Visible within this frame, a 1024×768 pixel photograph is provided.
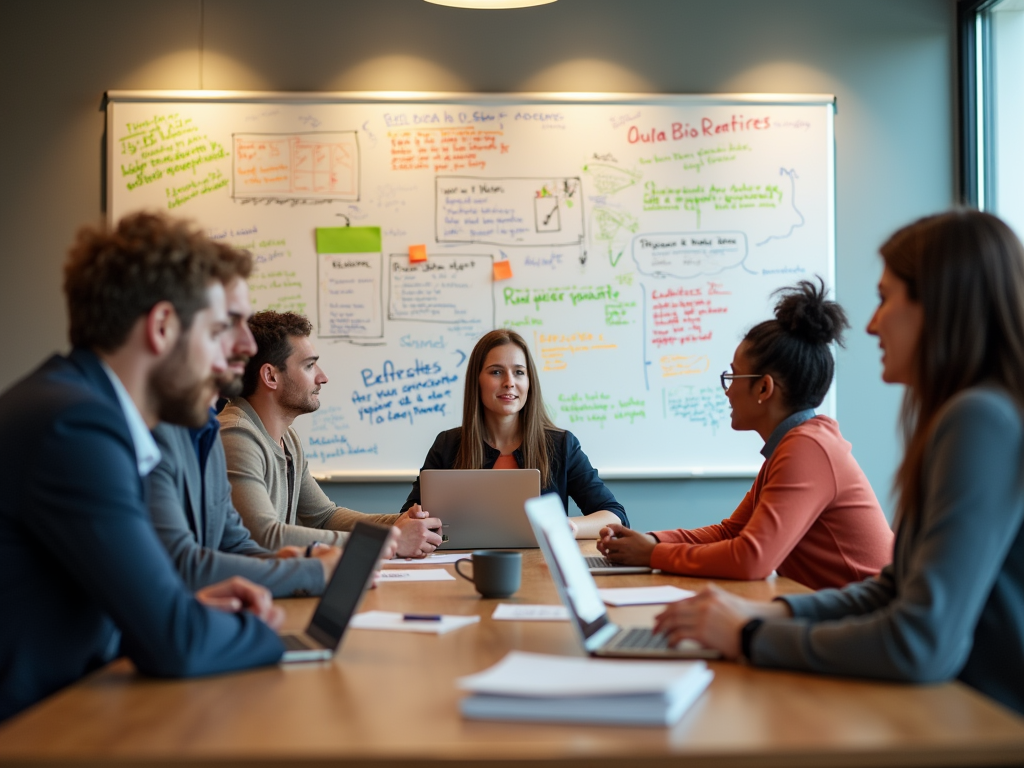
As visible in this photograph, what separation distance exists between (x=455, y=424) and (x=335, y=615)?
94.3 inches

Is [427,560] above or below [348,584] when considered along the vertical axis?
below

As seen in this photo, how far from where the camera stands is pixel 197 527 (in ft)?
5.95

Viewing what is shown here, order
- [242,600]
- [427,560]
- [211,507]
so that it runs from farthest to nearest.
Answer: [427,560] → [211,507] → [242,600]

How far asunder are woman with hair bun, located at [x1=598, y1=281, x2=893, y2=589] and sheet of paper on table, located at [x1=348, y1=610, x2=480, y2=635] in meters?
0.60

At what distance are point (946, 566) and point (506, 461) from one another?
2132mm

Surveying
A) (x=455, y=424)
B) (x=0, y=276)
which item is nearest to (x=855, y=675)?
(x=455, y=424)

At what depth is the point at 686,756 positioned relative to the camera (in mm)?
917

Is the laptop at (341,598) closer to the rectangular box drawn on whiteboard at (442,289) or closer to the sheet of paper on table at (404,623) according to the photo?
the sheet of paper on table at (404,623)

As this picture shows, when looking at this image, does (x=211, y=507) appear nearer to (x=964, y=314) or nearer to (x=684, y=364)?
(x=964, y=314)

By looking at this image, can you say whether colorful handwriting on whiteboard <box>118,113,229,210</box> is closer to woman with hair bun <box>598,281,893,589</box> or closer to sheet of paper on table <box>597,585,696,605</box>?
woman with hair bun <box>598,281,893,589</box>

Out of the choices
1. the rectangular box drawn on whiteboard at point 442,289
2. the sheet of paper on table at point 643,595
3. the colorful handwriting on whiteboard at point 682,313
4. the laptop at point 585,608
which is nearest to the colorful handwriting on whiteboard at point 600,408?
the colorful handwriting on whiteboard at point 682,313

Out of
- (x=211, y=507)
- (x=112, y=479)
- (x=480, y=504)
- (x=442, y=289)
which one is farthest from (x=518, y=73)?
(x=112, y=479)

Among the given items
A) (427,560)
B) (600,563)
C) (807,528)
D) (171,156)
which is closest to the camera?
(807,528)

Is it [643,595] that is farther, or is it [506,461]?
[506,461]
